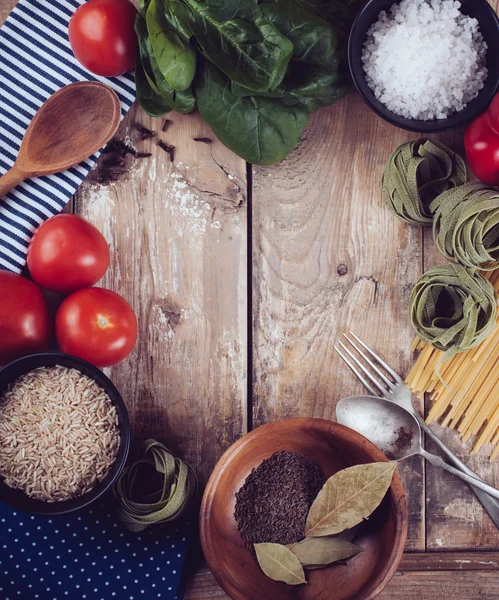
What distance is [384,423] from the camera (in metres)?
1.06

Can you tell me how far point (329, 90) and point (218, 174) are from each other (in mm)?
228

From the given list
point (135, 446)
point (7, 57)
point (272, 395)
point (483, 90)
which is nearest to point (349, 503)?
point (272, 395)

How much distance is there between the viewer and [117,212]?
1.10 m

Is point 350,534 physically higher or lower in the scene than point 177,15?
lower

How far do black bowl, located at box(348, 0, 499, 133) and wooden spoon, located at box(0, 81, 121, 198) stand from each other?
0.39 m

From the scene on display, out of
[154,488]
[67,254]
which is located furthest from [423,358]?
[67,254]

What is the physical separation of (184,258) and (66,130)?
283 millimetres

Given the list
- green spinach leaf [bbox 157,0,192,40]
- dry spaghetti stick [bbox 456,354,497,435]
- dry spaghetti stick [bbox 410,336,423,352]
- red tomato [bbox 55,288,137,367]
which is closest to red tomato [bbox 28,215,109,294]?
red tomato [bbox 55,288,137,367]

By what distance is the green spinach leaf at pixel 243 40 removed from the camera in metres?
0.91

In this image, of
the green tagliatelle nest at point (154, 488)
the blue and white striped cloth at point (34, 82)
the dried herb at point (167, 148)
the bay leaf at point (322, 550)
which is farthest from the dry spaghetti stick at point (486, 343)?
the blue and white striped cloth at point (34, 82)

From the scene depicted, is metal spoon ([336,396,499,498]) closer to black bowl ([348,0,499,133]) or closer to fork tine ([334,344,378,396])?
fork tine ([334,344,378,396])

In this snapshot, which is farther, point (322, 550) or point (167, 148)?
point (167, 148)

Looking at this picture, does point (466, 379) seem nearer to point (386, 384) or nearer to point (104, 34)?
point (386, 384)

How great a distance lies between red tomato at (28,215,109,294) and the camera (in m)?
0.98
